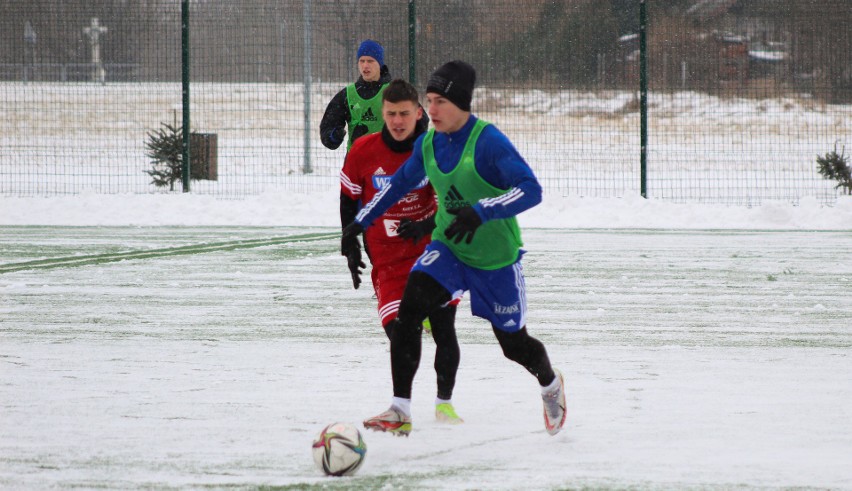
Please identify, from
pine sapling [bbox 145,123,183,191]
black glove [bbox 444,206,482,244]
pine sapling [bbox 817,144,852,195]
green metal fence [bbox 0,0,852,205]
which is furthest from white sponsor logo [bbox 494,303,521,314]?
pine sapling [bbox 145,123,183,191]

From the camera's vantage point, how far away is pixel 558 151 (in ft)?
65.0

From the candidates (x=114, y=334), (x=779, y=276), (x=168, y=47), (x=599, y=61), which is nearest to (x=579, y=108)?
(x=599, y=61)

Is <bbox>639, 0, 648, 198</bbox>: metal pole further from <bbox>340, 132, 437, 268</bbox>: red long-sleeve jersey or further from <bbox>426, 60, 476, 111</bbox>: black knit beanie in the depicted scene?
<bbox>426, 60, 476, 111</bbox>: black knit beanie

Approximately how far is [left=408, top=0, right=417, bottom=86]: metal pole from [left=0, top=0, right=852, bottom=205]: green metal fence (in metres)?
0.02

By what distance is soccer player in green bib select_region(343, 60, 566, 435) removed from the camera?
5379 mm

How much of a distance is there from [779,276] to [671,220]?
5.27 meters

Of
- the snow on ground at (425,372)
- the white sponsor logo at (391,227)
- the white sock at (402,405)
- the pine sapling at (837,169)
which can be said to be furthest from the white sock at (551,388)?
the pine sapling at (837,169)

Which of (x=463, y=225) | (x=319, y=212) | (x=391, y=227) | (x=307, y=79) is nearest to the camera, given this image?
(x=463, y=225)

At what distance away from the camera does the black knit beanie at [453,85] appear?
544 centimetres

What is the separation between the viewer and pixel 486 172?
212 inches

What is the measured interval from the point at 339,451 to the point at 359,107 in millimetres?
5393

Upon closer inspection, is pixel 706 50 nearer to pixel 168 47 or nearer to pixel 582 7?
pixel 582 7

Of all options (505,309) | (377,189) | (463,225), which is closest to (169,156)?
(377,189)

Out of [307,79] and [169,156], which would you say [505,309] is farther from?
[169,156]
